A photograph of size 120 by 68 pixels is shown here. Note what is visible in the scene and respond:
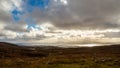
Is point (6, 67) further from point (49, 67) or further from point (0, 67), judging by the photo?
point (49, 67)

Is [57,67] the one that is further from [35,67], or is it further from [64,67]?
[35,67]

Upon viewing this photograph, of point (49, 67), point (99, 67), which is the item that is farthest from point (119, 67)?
point (49, 67)

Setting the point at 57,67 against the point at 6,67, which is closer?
the point at 57,67

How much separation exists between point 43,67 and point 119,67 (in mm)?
17400

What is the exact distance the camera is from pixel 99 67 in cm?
4247

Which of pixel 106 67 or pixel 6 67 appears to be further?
pixel 6 67

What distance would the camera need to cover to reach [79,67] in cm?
4234

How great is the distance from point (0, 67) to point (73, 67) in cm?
1782

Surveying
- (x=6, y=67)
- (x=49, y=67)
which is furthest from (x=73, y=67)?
(x=6, y=67)

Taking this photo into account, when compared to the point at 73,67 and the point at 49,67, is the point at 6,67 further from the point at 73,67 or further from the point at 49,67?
the point at 73,67

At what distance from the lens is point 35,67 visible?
143 feet

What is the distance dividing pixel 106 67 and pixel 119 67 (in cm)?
288

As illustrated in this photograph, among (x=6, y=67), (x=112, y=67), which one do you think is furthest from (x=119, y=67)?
(x=6, y=67)

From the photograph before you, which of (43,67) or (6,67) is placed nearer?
(43,67)
